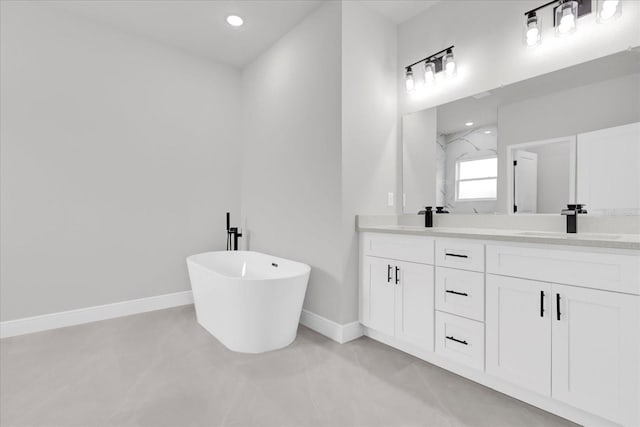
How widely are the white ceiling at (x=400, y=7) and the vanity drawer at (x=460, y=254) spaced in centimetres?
199

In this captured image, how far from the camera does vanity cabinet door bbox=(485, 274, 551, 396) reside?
5.09 ft

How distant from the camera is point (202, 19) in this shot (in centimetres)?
291

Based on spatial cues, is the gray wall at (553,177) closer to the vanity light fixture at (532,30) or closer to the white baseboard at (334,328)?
the vanity light fixture at (532,30)

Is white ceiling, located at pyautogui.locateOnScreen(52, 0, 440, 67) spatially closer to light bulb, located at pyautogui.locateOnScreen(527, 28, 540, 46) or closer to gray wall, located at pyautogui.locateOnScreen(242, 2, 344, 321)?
gray wall, located at pyautogui.locateOnScreen(242, 2, 344, 321)

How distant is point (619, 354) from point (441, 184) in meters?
1.56

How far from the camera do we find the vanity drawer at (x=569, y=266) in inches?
52.4

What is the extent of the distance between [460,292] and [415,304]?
1.16ft

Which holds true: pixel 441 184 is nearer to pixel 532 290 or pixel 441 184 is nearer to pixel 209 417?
pixel 532 290

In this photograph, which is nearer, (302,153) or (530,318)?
(530,318)

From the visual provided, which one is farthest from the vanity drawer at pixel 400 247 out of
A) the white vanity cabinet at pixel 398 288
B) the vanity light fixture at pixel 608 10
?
Answer: the vanity light fixture at pixel 608 10

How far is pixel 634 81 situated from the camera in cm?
170

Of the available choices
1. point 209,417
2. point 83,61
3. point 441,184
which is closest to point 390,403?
point 209,417

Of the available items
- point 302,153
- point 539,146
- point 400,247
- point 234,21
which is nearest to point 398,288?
point 400,247

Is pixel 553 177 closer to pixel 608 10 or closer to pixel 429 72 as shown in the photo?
pixel 608 10
